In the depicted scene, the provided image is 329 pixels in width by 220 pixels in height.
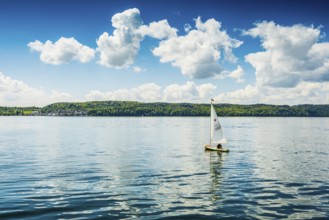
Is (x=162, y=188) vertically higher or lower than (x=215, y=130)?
lower

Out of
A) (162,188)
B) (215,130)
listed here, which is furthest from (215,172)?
(215,130)

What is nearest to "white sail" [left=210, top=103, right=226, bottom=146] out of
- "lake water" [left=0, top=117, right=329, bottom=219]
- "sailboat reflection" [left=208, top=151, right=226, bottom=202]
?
"sailboat reflection" [left=208, top=151, right=226, bottom=202]

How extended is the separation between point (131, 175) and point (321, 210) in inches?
838

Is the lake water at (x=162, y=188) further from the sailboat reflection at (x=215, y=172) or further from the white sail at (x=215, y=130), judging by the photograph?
the white sail at (x=215, y=130)

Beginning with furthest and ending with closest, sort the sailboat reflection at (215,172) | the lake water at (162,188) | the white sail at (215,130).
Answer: the white sail at (215,130), the sailboat reflection at (215,172), the lake water at (162,188)

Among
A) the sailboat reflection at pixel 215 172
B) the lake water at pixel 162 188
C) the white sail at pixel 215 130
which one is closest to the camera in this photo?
the lake water at pixel 162 188

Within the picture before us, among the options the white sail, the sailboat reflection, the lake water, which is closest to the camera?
the lake water

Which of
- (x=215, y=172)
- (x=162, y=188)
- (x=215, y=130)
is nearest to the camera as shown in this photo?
(x=162, y=188)

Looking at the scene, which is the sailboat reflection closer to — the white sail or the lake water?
the lake water

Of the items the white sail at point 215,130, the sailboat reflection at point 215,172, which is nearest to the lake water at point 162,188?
the sailboat reflection at point 215,172

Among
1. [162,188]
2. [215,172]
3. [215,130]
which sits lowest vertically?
[215,172]

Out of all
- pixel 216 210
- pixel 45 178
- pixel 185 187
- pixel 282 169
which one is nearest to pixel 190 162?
pixel 282 169

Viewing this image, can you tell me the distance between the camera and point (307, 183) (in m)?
35.7

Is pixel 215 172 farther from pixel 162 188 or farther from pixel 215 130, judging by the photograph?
pixel 215 130
